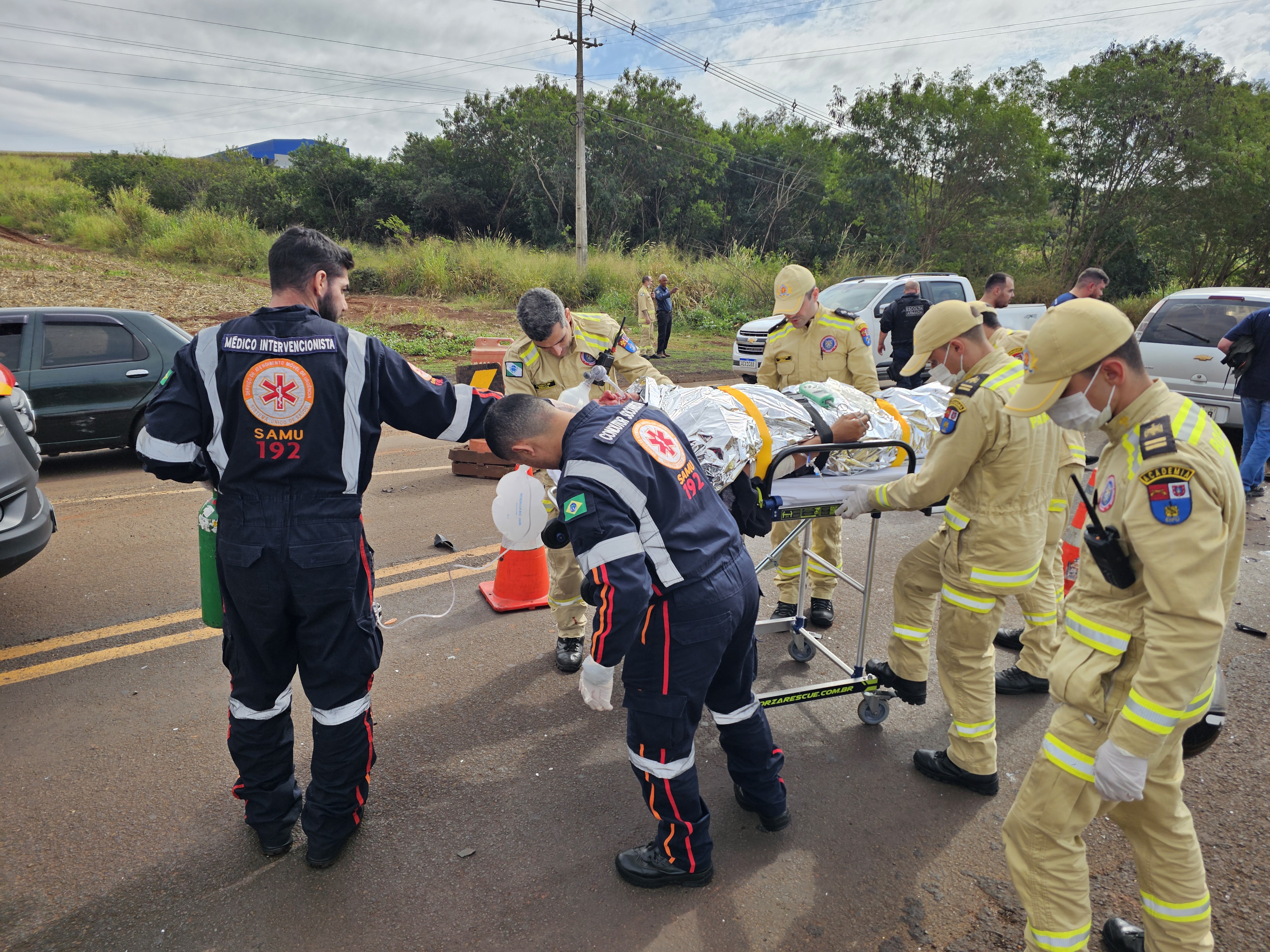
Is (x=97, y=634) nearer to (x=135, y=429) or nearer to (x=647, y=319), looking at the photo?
(x=135, y=429)

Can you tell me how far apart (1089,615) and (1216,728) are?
1.55ft

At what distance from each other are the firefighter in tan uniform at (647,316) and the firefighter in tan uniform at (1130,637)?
13523 millimetres

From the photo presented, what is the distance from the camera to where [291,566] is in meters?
2.33

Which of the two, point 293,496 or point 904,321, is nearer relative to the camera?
point 293,496

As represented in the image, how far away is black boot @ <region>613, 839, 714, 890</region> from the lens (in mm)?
2500

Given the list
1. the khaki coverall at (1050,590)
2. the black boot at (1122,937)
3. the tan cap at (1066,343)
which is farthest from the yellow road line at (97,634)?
the khaki coverall at (1050,590)

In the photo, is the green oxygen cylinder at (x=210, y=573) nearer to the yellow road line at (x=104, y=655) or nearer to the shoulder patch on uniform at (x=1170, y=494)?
the yellow road line at (x=104, y=655)

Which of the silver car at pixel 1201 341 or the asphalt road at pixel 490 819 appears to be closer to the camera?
the asphalt road at pixel 490 819

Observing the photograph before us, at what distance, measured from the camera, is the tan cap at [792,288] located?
459 cm

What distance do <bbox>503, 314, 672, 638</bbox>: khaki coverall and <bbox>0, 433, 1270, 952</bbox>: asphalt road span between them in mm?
337

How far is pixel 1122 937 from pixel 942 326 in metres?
2.28

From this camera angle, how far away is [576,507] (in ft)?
6.93

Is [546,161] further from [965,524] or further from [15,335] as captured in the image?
[965,524]

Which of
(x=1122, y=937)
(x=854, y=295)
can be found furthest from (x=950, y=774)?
(x=854, y=295)
